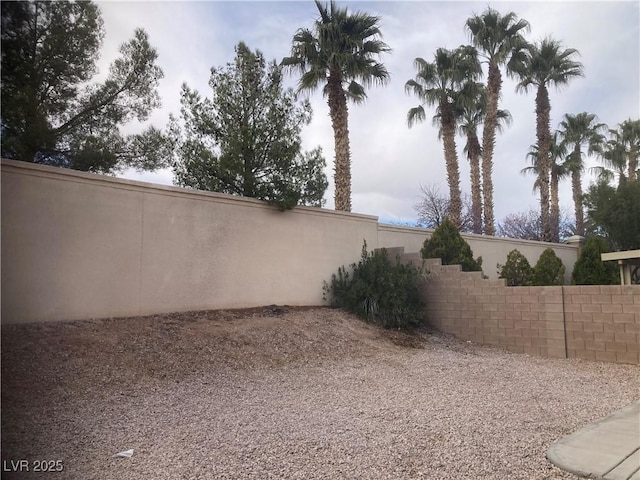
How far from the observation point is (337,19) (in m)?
14.4

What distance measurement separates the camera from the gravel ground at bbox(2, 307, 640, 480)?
164 inches

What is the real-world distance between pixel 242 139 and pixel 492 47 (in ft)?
49.1

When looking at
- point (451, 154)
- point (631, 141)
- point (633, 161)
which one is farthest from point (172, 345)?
point (631, 141)

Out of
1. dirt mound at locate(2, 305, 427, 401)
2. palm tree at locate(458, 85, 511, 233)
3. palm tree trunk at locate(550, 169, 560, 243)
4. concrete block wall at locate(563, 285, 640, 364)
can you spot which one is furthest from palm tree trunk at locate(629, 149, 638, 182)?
dirt mound at locate(2, 305, 427, 401)

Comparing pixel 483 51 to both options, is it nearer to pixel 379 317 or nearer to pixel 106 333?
pixel 379 317

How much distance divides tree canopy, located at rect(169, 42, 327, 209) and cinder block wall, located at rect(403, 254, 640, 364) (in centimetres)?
390

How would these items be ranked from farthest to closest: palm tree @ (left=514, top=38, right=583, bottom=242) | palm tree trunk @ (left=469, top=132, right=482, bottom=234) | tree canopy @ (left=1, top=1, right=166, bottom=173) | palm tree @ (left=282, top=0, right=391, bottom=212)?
1. palm tree @ (left=514, top=38, right=583, bottom=242)
2. palm tree trunk @ (left=469, top=132, right=482, bottom=234)
3. palm tree @ (left=282, top=0, right=391, bottom=212)
4. tree canopy @ (left=1, top=1, right=166, bottom=173)

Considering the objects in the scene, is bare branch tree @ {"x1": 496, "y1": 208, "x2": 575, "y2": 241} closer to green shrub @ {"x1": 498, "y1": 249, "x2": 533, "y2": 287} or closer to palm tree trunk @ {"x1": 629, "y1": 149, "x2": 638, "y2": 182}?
palm tree trunk @ {"x1": 629, "y1": 149, "x2": 638, "y2": 182}

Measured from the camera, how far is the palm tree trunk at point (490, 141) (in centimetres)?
2198

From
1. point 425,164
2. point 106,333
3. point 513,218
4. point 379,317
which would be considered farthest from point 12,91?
point 513,218

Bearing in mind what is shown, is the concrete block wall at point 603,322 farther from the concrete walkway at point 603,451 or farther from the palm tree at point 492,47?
the palm tree at point 492,47

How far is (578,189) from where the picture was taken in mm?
30672

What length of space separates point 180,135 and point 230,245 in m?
2.92

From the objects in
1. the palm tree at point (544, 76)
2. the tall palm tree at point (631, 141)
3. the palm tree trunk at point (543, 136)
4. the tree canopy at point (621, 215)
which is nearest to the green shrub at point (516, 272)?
the tree canopy at point (621, 215)
